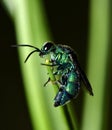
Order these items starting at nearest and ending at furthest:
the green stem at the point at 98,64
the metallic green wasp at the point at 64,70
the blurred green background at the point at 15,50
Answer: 1. the metallic green wasp at the point at 64,70
2. the green stem at the point at 98,64
3. the blurred green background at the point at 15,50

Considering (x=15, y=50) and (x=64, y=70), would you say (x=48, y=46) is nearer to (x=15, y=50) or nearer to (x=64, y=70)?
(x=64, y=70)

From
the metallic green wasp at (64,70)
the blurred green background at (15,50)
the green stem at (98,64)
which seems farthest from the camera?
the blurred green background at (15,50)

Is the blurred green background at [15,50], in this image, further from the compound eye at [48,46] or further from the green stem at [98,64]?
the compound eye at [48,46]

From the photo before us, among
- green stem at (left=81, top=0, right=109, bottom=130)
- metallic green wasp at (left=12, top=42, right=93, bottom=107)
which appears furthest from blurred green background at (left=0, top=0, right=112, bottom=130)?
metallic green wasp at (left=12, top=42, right=93, bottom=107)

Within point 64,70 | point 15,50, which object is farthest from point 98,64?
point 15,50

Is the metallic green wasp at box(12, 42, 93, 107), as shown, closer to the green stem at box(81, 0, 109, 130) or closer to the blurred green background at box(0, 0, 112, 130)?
the green stem at box(81, 0, 109, 130)

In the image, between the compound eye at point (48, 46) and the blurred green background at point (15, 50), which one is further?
the blurred green background at point (15, 50)

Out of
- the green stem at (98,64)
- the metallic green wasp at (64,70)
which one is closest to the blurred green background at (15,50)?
the green stem at (98,64)

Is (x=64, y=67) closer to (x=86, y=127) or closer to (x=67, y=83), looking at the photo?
(x=67, y=83)
